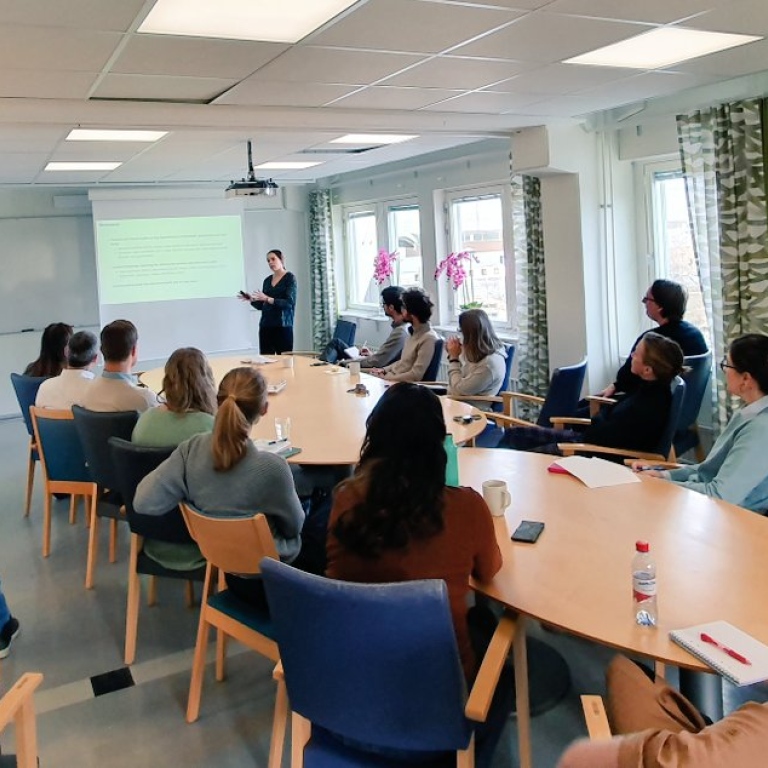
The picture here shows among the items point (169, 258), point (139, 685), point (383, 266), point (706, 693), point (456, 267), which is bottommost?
point (139, 685)

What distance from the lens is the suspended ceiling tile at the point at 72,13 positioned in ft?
8.08

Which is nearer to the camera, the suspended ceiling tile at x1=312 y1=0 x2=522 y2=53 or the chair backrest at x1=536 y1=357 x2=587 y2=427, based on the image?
the suspended ceiling tile at x1=312 y1=0 x2=522 y2=53

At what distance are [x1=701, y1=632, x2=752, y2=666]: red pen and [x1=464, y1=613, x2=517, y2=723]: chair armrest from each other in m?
0.43

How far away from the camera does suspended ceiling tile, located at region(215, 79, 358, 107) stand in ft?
12.6

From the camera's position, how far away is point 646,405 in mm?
3594

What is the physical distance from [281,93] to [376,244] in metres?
5.04

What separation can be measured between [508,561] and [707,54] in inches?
114

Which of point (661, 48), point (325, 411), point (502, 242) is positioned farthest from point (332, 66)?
point (502, 242)

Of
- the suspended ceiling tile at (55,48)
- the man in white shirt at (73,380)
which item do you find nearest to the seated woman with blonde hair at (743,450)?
the suspended ceiling tile at (55,48)

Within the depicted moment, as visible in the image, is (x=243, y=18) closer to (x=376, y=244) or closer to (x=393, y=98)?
(x=393, y=98)

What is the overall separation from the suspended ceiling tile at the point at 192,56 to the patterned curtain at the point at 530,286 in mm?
3080

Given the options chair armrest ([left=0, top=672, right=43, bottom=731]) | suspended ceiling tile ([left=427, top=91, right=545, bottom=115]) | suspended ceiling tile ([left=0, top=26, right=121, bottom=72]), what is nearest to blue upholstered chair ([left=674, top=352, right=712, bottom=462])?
suspended ceiling tile ([left=427, top=91, right=545, bottom=115])

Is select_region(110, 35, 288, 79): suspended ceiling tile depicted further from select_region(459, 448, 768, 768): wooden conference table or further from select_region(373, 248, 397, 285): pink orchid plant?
select_region(373, 248, 397, 285): pink orchid plant

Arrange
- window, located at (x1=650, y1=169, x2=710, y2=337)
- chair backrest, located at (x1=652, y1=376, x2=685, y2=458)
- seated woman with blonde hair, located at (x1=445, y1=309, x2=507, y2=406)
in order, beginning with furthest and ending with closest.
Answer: window, located at (x1=650, y1=169, x2=710, y2=337), seated woman with blonde hair, located at (x1=445, y1=309, x2=507, y2=406), chair backrest, located at (x1=652, y1=376, x2=685, y2=458)
